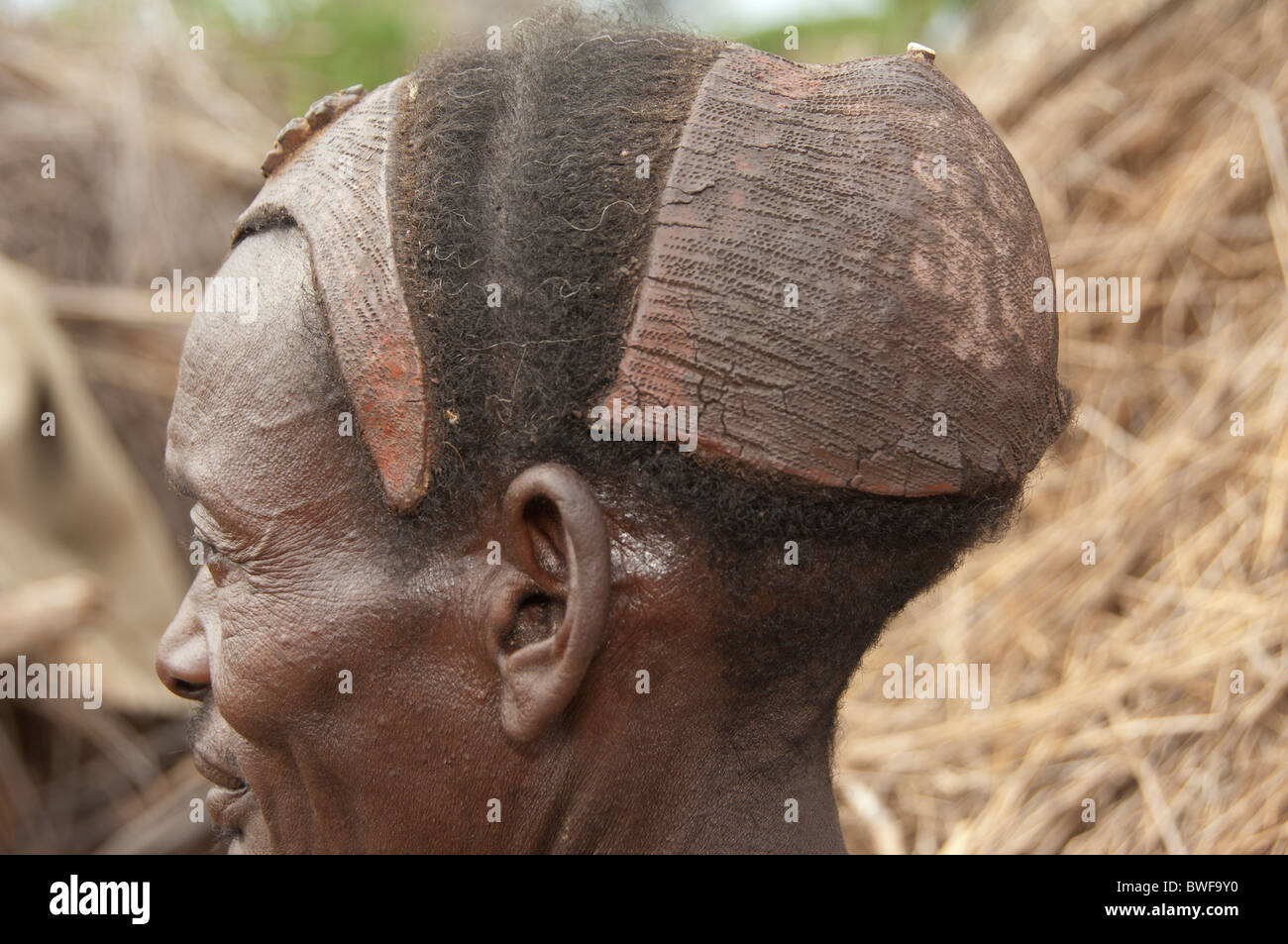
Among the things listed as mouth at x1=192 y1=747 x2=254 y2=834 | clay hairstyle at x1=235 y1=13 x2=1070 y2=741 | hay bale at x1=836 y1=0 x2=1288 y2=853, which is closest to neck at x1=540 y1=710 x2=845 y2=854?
clay hairstyle at x1=235 y1=13 x2=1070 y2=741

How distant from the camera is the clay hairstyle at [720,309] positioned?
158 cm

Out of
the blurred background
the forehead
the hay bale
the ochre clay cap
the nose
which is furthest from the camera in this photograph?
the blurred background

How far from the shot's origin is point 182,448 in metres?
1.85

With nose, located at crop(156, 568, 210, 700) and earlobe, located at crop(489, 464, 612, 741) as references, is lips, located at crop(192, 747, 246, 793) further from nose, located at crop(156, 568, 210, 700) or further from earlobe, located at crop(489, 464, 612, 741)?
earlobe, located at crop(489, 464, 612, 741)

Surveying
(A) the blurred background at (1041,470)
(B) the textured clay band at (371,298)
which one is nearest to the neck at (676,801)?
(B) the textured clay band at (371,298)

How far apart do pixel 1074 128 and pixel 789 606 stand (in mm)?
3699

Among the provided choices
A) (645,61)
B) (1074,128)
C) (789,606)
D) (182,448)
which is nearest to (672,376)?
(789,606)

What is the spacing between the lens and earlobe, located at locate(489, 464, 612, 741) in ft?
5.28

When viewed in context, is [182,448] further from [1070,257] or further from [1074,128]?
[1074,128]

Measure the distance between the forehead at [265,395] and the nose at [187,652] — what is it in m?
0.25

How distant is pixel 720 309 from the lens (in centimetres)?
157

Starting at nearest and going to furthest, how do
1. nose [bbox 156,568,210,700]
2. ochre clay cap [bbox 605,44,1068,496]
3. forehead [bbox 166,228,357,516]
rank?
1. ochre clay cap [bbox 605,44,1068,496]
2. forehead [bbox 166,228,357,516]
3. nose [bbox 156,568,210,700]

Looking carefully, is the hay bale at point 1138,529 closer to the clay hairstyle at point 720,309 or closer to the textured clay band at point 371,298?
the clay hairstyle at point 720,309

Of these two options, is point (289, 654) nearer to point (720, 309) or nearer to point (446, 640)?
point (446, 640)
